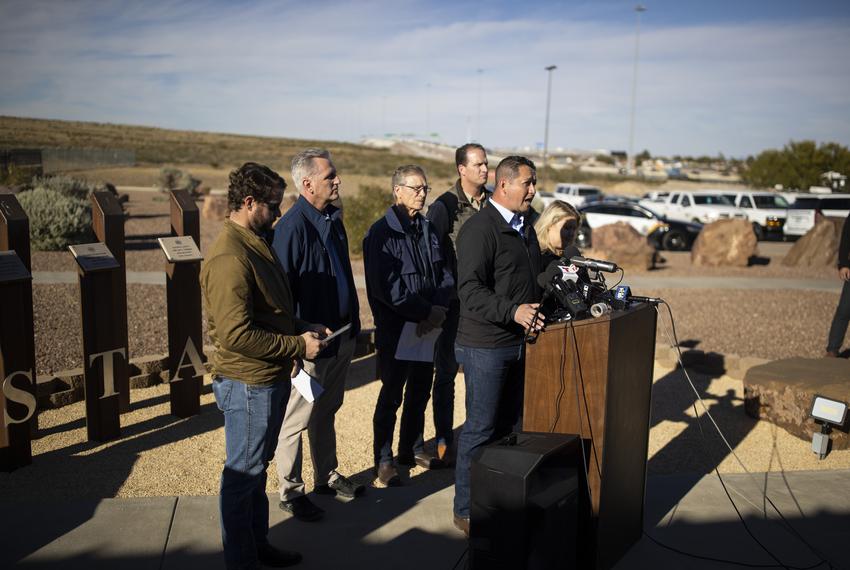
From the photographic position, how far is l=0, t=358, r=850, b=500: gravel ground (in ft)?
14.8

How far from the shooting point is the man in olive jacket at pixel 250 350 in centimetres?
304

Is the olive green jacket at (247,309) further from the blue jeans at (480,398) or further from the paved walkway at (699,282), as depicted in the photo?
A: the paved walkway at (699,282)

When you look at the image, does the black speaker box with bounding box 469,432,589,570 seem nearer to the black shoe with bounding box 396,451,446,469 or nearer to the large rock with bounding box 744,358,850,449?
the black shoe with bounding box 396,451,446,469

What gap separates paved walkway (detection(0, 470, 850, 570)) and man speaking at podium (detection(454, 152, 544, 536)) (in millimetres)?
409

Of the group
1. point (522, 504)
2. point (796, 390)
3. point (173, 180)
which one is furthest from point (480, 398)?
point (173, 180)

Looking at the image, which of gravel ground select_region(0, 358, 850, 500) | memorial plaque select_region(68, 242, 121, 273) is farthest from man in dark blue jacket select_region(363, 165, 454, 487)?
memorial plaque select_region(68, 242, 121, 273)

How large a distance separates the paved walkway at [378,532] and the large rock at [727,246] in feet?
41.4

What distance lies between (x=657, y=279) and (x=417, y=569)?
1182cm

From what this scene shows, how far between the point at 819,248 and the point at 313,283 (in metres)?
16.2

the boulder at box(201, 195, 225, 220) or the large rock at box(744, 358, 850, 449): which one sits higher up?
the boulder at box(201, 195, 225, 220)

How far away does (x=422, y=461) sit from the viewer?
4.98 metres

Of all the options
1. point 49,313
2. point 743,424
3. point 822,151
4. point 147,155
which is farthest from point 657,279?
point 147,155

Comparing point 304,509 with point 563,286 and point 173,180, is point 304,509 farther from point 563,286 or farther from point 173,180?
point 173,180

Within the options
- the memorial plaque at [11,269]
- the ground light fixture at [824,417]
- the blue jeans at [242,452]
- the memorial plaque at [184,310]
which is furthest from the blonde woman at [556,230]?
the memorial plaque at [11,269]
